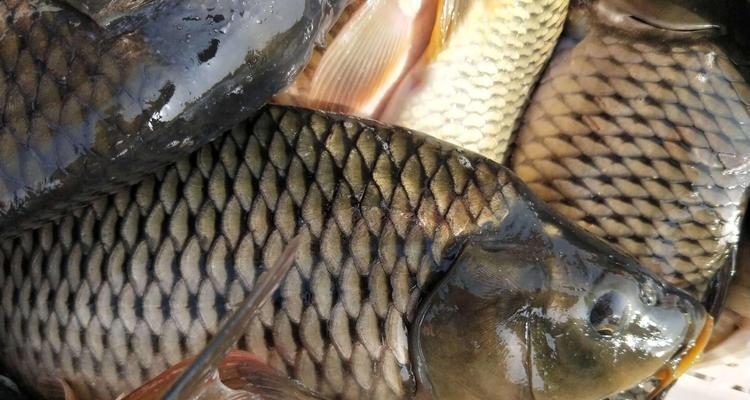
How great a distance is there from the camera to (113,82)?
1009mm

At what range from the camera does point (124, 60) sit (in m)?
1.01

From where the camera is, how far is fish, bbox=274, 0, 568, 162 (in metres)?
1.34

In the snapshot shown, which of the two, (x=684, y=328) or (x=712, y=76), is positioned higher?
(x=712, y=76)

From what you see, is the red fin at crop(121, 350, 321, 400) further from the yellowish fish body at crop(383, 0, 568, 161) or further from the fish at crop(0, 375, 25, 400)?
the yellowish fish body at crop(383, 0, 568, 161)

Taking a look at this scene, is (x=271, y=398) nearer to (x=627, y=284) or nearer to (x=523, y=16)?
(x=627, y=284)

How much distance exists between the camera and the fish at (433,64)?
1.34 m

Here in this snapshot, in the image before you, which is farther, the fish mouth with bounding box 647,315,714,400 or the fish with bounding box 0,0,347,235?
the fish mouth with bounding box 647,315,714,400

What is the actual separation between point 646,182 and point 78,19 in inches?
41.5

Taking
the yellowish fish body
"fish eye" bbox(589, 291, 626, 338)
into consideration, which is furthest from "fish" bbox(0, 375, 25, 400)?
"fish eye" bbox(589, 291, 626, 338)

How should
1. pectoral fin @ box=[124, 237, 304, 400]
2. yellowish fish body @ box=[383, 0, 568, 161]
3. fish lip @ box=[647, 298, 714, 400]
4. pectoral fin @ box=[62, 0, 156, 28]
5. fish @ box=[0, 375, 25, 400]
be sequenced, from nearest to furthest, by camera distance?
pectoral fin @ box=[124, 237, 304, 400] → pectoral fin @ box=[62, 0, 156, 28] → fish lip @ box=[647, 298, 714, 400] → fish @ box=[0, 375, 25, 400] → yellowish fish body @ box=[383, 0, 568, 161]

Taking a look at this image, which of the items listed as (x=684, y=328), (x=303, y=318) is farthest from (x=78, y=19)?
(x=684, y=328)

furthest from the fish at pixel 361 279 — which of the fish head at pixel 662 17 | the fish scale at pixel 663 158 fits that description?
the fish head at pixel 662 17

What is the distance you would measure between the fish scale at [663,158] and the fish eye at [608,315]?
0.39 metres

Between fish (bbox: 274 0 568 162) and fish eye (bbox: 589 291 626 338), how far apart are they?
1.61 feet
